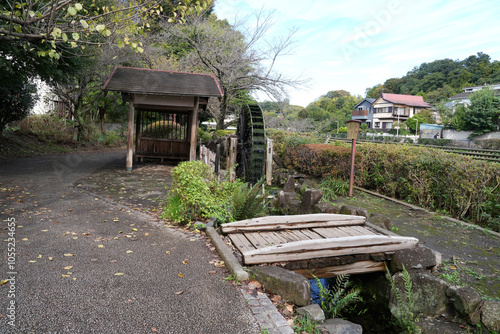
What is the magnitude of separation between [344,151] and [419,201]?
300 centimetres

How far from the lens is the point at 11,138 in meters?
16.8

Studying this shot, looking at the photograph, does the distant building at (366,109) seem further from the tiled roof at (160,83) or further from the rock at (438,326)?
the rock at (438,326)

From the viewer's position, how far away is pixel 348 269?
534 centimetres

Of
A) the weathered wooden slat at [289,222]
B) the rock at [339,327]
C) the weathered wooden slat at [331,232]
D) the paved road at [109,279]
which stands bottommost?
the rock at [339,327]

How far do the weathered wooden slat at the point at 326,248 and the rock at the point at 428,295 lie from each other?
2.65 ft

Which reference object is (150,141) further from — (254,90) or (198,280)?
(198,280)

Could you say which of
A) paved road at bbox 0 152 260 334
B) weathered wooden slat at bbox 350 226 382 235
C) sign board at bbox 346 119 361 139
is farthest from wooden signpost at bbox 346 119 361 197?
paved road at bbox 0 152 260 334

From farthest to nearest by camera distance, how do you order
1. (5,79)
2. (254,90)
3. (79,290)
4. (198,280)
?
(254,90) < (5,79) < (198,280) < (79,290)

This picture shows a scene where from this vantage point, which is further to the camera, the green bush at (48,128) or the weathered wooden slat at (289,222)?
the green bush at (48,128)

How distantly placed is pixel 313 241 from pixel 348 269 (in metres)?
0.98

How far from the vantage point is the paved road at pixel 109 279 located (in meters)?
3.04

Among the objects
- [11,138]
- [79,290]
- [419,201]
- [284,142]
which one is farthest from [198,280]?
[11,138]

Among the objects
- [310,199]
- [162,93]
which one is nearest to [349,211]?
[310,199]

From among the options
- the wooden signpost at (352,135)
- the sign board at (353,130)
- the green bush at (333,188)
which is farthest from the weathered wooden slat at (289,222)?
the sign board at (353,130)
